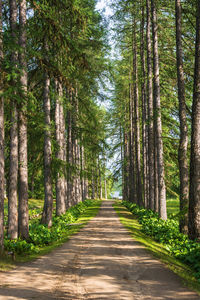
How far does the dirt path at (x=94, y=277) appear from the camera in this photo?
5207 mm

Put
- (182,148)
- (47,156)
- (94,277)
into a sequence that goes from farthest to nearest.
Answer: (47,156), (182,148), (94,277)

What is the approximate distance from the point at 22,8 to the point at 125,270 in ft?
29.9

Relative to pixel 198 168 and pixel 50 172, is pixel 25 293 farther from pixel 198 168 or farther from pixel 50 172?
pixel 50 172

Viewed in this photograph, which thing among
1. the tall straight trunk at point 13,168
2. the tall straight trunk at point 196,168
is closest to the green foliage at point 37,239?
the tall straight trunk at point 13,168

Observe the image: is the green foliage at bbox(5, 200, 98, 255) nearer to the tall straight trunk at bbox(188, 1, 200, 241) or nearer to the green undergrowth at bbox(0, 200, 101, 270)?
→ the green undergrowth at bbox(0, 200, 101, 270)

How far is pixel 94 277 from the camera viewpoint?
6.24m

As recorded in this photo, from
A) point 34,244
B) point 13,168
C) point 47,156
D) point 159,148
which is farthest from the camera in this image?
point 159,148

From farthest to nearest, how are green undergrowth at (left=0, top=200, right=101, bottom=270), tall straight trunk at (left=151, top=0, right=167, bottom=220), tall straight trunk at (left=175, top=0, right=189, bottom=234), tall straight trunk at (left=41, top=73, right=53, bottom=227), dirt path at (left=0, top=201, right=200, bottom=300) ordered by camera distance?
tall straight trunk at (left=151, top=0, right=167, bottom=220) → tall straight trunk at (left=41, top=73, right=53, bottom=227) → tall straight trunk at (left=175, top=0, right=189, bottom=234) → green undergrowth at (left=0, top=200, right=101, bottom=270) → dirt path at (left=0, top=201, right=200, bottom=300)

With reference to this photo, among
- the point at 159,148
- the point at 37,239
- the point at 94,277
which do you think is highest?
the point at 159,148

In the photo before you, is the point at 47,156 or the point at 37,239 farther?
the point at 47,156

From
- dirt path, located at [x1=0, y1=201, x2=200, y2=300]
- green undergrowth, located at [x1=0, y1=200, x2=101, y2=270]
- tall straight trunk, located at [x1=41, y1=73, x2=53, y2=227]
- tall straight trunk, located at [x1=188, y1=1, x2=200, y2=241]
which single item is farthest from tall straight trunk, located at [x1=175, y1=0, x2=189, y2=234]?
tall straight trunk, located at [x1=41, y1=73, x2=53, y2=227]

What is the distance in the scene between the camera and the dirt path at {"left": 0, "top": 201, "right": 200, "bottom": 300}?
17.1ft

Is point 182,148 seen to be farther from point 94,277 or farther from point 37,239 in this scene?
point 94,277

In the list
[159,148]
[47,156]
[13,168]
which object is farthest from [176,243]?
[47,156]
